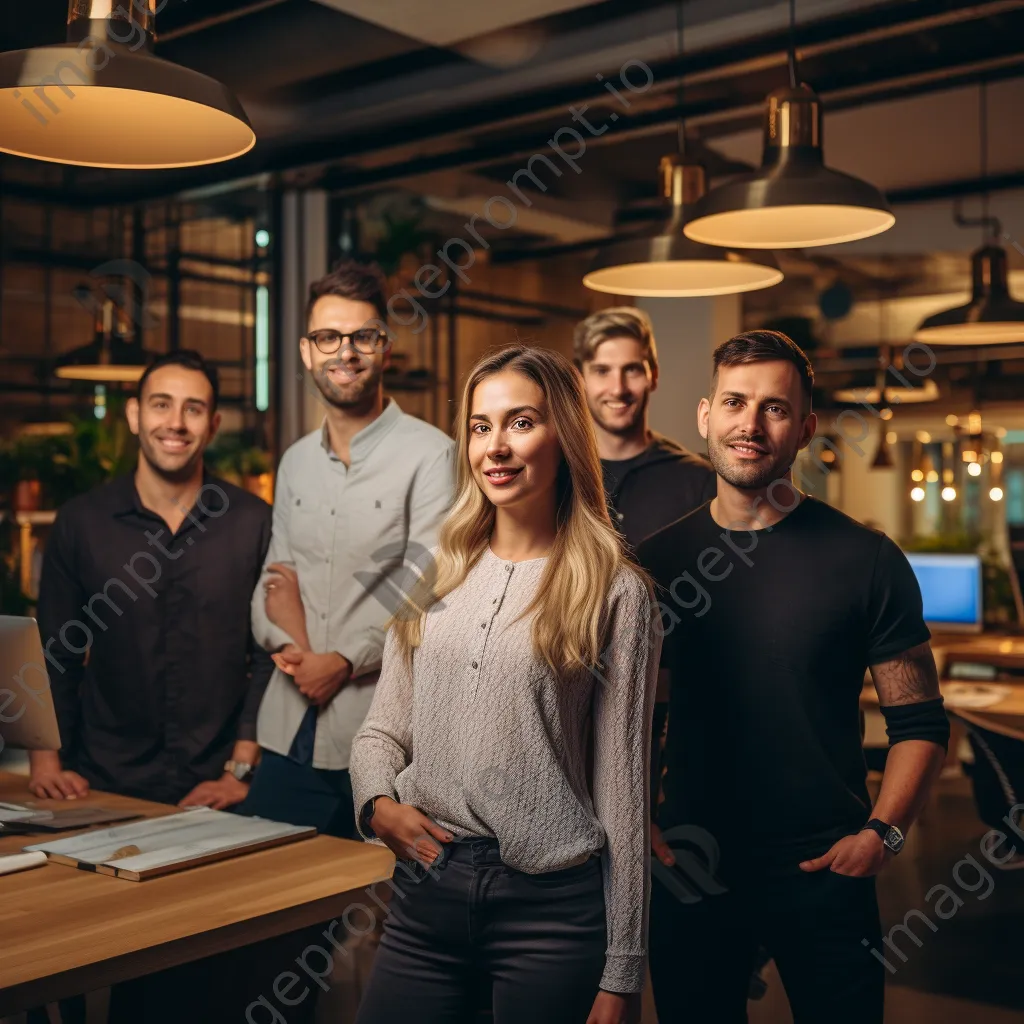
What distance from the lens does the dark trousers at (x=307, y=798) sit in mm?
2723

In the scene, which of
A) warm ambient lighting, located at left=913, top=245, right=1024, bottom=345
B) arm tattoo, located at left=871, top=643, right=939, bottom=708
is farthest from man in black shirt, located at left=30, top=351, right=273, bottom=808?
warm ambient lighting, located at left=913, top=245, right=1024, bottom=345

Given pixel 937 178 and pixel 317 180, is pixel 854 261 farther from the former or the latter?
pixel 317 180

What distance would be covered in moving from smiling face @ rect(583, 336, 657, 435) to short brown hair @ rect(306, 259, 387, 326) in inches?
24.1

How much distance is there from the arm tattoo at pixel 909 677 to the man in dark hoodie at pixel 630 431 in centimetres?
101

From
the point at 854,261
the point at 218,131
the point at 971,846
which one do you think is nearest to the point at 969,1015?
the point at 971,846

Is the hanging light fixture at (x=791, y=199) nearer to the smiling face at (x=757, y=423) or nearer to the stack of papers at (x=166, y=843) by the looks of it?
the smiling face at (x=757, y=423)

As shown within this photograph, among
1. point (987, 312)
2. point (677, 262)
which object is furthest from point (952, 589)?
point (677, 262)

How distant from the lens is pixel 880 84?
3951 millimetres

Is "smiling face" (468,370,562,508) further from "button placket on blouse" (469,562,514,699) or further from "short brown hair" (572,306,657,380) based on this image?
"short brown hair" (572,306,657,380)

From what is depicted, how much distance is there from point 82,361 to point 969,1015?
490 centimetres

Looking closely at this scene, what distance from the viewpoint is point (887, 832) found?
1960mm

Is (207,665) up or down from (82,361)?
down

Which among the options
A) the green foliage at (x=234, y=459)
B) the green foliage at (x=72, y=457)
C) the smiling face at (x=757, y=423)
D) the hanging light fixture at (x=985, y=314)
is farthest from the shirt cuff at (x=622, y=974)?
the green foliage at (x=234, y=459)

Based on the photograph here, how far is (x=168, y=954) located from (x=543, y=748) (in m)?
0.65
